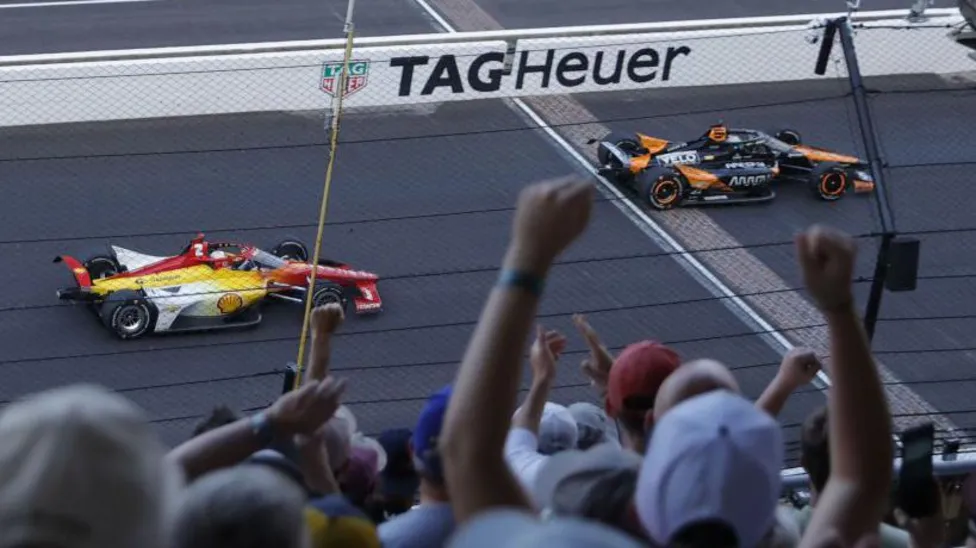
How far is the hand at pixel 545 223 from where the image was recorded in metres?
2.24

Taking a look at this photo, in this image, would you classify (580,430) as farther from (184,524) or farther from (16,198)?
(16,198)

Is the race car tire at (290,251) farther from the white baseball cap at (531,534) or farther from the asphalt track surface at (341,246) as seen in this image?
the white baseball cap at (531,534)

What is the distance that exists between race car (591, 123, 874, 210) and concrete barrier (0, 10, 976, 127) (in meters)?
0.58

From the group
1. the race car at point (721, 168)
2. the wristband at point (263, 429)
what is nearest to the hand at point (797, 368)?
the wristband at point (263, 429)

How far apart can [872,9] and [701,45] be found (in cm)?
477

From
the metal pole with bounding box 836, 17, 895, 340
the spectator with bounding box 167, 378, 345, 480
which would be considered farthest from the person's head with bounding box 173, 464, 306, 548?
the metal pole with bounding box 836, 17, 895, 340

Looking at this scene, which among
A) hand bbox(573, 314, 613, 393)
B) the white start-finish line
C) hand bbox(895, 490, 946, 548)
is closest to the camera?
hand bbox(895, 490, 946, 548)

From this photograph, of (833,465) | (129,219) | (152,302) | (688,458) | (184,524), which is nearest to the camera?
(184,524)

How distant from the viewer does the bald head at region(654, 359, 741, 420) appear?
2.74 metres

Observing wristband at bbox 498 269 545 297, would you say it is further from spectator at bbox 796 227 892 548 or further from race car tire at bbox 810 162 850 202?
race car tire at bbox 810 162 850 202

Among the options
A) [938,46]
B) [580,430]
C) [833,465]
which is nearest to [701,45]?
[938,46]

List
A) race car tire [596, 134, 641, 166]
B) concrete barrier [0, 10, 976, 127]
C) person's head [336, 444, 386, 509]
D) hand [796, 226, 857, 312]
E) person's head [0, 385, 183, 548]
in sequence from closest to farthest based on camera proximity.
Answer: person's head [0, 385, 183, 548], hand [796, 226, 857, 312], person's head [336, 444, 386, 509], concrete barrier [0, 10, 976, 127], race car tire [596, 134, 641, 166]

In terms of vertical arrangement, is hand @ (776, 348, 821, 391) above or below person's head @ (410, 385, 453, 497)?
above

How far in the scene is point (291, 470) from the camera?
2.62 meters
